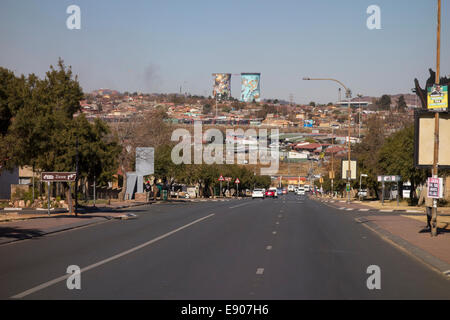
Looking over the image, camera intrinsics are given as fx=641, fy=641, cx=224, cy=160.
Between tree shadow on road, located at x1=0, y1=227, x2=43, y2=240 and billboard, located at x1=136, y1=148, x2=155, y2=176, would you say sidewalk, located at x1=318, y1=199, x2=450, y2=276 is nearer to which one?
tree shadow on road, located at x1=0, y1=227, x2=43, y2=240

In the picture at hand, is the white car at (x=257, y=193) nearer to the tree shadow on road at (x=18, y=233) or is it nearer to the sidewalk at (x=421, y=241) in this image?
the sidewalk at (x=421, y=241)

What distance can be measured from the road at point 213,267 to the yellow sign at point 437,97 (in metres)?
5.70

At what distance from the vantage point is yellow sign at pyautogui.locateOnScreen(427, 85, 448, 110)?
24672 mm

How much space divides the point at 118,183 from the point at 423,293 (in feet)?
292

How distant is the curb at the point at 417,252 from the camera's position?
16.0 metres

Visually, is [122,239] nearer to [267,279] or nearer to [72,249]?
[72,249]

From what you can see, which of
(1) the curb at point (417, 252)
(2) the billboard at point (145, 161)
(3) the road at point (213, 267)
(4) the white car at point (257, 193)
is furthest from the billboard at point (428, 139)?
(4) the white car at point (257, 193)

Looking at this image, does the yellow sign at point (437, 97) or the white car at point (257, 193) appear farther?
the white car at point (257, 193)

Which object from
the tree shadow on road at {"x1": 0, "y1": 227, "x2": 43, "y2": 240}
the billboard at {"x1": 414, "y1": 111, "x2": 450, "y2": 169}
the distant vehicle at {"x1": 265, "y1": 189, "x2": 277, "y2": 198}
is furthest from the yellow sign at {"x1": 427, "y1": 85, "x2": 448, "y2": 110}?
the distant vehicle at {"x1": 265, "y1": 189, "x2": 277, "y2": 198}

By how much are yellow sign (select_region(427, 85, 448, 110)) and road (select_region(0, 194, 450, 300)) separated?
5.70 metres

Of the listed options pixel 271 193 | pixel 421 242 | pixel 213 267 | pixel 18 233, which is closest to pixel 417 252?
pixel 421 242

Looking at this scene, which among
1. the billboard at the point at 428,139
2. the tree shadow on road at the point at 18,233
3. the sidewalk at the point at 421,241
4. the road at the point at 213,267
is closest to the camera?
the road at the point at 213,267

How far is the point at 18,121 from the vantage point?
35406mm
